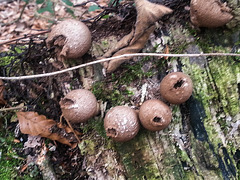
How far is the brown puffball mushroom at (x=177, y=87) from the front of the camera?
2090mm

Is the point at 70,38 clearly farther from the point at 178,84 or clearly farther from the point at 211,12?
the point at 211,12

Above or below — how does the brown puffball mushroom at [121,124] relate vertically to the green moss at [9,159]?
above

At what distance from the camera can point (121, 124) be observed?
6.89 ft

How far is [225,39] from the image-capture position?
7.72ft

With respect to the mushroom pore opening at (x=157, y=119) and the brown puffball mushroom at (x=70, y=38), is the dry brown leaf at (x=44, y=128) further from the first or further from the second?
the mushroom pore opening at (x=157, y=119)

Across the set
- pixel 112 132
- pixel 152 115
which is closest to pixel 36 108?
pixel 112 132

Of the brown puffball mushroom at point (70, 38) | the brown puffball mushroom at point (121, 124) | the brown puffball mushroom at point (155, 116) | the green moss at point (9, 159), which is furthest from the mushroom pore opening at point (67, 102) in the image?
the green moss at point (9, 159)

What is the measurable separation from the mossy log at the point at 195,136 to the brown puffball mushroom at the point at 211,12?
178mm

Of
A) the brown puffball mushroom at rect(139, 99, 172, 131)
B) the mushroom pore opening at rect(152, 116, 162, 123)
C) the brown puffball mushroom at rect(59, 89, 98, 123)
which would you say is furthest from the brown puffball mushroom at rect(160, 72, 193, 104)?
the brown puffball mushroom at rect(59, 89, 98, 123)

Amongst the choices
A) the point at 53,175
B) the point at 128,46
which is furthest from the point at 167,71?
the point at 53,175

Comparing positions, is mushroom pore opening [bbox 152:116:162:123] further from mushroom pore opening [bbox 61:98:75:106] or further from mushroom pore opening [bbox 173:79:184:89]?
mushroom pore opening [bbox 61:98:75:106]

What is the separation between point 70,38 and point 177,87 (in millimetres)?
1420

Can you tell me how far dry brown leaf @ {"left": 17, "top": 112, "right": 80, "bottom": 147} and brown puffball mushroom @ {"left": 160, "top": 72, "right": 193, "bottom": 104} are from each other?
1328 mm

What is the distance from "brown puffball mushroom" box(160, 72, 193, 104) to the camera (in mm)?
2090
